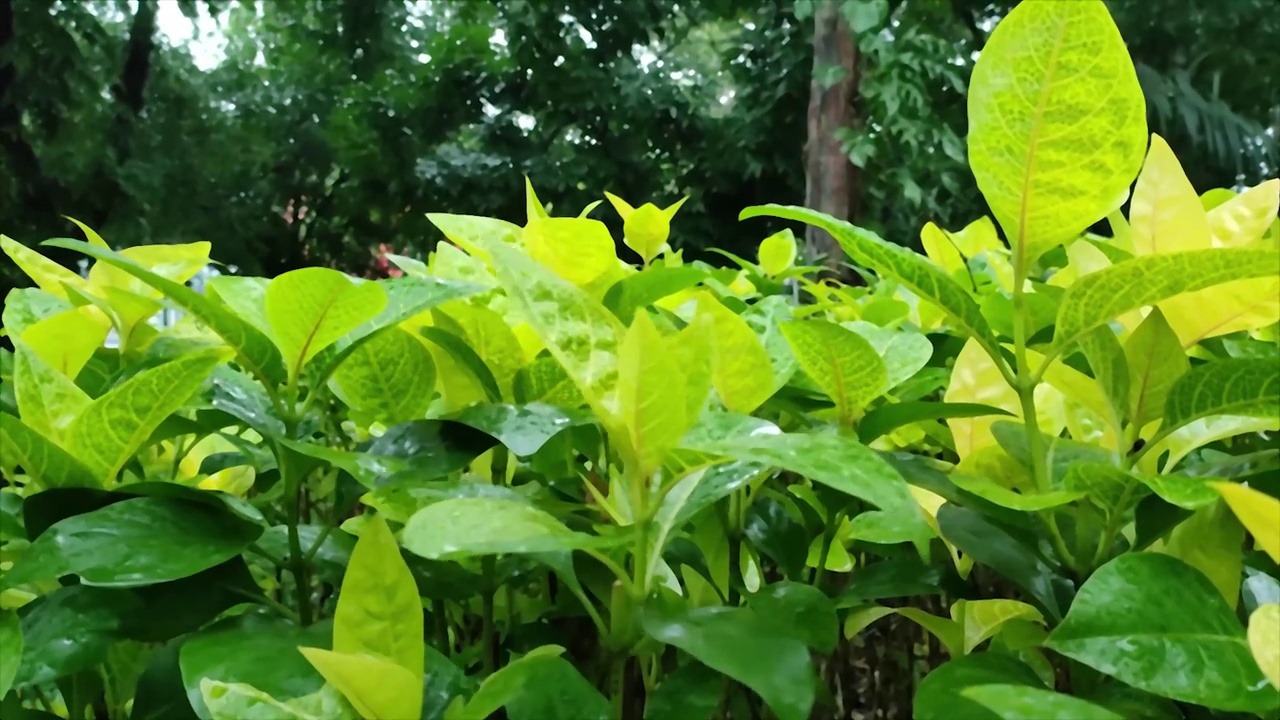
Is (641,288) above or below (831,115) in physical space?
below

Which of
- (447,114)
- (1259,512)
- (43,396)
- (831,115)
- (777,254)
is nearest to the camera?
(1259,512)

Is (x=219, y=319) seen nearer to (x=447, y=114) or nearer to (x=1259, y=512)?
(x=1259, y=512)

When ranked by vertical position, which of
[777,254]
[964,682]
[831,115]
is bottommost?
[964,682]

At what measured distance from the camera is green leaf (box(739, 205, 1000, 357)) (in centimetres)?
21

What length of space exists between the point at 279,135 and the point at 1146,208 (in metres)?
4.87

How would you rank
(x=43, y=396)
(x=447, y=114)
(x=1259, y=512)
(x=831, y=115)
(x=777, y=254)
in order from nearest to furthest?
(x=1259, y=512) → (x=43, y=396) → (x=777, y=254) → (x=831, y=115) → (x=447, y=114)

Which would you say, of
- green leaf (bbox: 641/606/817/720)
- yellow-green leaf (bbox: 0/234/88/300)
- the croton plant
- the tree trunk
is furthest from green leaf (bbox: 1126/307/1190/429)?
the tree trunk

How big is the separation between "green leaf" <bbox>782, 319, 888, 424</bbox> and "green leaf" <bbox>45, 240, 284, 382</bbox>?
0.15 meters

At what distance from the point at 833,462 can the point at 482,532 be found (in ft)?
0.23

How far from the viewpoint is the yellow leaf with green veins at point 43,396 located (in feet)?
0.78

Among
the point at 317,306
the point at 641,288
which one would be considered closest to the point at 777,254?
the point at 641,288

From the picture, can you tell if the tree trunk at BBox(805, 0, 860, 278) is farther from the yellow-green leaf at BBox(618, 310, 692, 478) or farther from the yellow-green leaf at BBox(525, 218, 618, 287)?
the yellow-green leaf at BBox(618, 310, 692, 478)

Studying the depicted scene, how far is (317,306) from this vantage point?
0.73ft

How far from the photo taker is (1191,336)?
0.23 m
